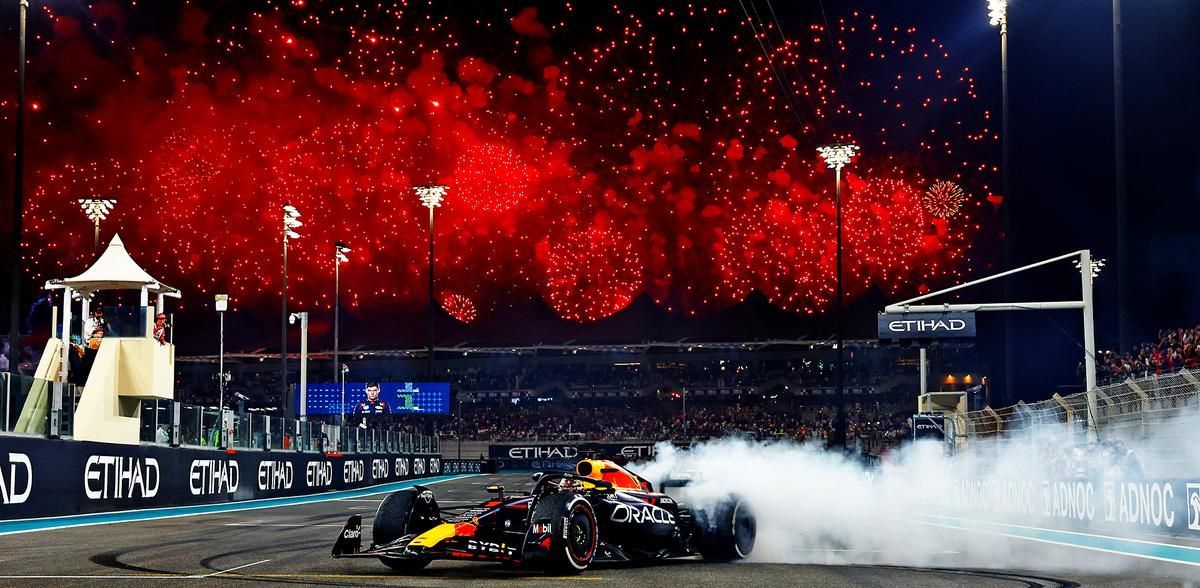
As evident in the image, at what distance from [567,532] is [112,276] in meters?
21.4

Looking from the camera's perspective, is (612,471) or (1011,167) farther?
(1011,167)

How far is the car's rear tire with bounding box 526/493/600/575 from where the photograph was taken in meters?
11.3

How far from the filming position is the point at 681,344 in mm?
75750

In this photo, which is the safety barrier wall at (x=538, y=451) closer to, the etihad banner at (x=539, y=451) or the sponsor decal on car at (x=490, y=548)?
the etihad banner at (x=539, y=451)

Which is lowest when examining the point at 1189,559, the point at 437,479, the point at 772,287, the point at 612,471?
the point at 437,479

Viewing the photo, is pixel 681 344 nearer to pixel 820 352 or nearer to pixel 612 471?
pixel 820 352

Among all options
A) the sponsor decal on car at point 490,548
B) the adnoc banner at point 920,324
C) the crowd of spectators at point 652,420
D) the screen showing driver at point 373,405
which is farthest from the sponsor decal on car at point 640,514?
the crowd of spectators at point 652,420

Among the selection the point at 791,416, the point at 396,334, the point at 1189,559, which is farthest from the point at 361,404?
the point at 1189,559

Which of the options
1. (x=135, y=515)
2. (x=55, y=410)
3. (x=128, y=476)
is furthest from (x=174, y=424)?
(x=55, y=410)

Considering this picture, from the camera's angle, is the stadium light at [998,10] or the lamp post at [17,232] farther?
the stadium light at [998,10]

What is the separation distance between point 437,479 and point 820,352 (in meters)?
29.0

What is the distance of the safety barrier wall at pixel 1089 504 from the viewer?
18.2m

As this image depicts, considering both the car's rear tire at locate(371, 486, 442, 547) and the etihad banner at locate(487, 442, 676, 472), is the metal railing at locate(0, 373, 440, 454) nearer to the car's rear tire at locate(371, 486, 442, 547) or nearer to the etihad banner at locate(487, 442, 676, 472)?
the car's rear tire at locate(371, 486, 442, 547)

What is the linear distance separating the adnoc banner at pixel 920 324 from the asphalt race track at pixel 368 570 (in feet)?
54.4
